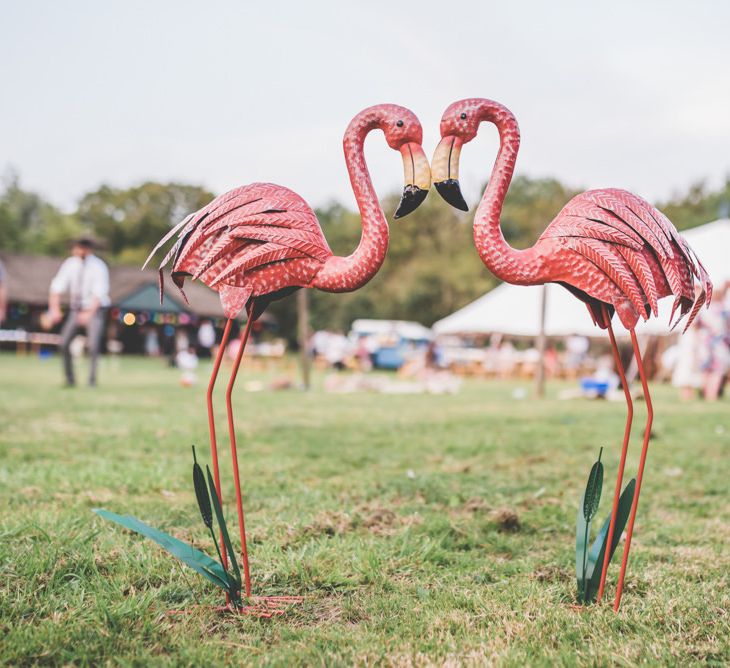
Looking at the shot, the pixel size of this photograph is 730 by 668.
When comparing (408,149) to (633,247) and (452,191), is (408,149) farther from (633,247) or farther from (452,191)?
(633,247)

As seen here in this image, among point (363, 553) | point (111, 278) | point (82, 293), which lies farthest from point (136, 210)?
A: point (363, 553)

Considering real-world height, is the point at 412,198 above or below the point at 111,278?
below

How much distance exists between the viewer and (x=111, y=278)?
3984cm

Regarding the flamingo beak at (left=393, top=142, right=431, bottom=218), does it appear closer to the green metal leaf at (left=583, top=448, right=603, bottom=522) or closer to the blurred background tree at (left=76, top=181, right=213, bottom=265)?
the green metal leaf at (left=583, top=448, right=603, bottom=522)

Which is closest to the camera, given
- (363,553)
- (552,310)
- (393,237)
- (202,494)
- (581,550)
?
(202,494)

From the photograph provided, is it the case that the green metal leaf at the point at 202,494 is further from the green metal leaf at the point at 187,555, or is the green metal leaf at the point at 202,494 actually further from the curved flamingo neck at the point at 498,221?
the curved flamingo neck at the point at 498,221

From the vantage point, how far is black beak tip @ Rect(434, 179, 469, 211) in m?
2.39

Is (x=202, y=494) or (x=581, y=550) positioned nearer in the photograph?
(x=202, y=494)

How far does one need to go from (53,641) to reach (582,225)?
7.13 feet

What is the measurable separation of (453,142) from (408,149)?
0.16 meters

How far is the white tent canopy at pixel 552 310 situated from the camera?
20.0 m

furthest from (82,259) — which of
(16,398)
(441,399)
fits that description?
(441,399)

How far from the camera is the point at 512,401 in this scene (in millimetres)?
11883

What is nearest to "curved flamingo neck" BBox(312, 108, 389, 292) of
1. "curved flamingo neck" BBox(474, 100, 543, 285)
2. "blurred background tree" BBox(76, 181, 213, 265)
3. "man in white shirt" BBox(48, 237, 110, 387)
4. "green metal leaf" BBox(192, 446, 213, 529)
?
"curved flamingo neck" BBox(474, 100, 543, 285)
